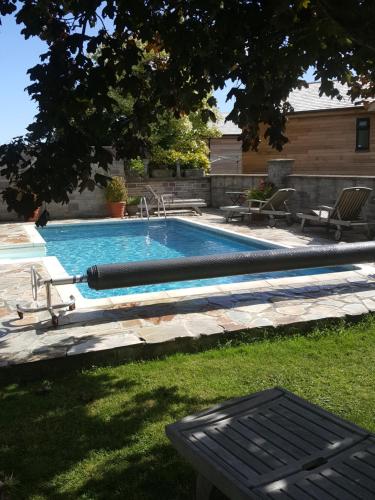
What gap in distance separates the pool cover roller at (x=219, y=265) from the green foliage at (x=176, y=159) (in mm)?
13579

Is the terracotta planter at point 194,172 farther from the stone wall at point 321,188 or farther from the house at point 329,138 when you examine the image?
the stone wall at point 321,188

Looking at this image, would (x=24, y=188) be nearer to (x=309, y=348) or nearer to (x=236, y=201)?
(x=309, y=348)

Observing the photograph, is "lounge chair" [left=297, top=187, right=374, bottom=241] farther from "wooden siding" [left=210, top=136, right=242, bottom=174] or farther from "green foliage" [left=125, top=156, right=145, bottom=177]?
"wooden siding" [left=210, top=136, right=242, bottom=174]

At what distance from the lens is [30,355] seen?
4.21 m

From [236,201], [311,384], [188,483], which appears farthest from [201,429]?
[236,201]

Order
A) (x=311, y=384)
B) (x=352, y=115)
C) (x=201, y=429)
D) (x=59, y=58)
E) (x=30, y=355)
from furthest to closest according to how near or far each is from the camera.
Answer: (x=352, y=115) → (x=30, y=355) → (x=311, y=384) → (x=59, y=58) → (x=201, y=429)

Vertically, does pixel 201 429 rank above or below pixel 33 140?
below

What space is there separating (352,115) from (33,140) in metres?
18.7

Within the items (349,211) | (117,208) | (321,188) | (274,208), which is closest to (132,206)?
(117,208)

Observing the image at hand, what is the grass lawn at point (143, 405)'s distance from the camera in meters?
2.77

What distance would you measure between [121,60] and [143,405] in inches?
90.6

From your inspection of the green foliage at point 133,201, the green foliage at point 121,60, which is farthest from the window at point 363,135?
the green foliage at point 121,60

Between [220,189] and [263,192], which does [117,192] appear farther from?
[263,192]

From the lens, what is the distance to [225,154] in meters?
32.0
